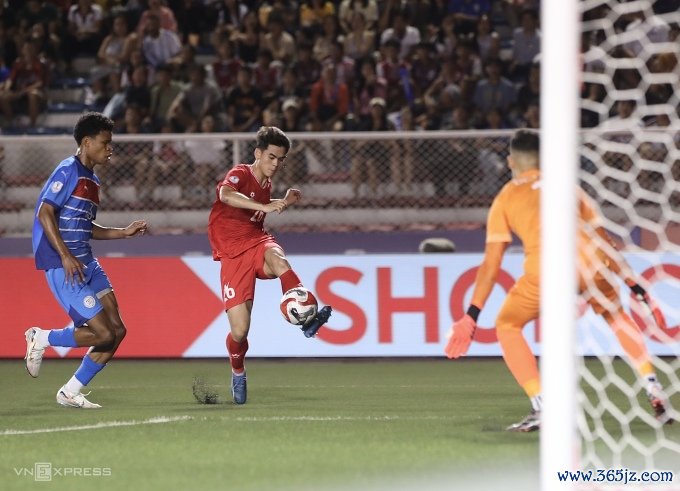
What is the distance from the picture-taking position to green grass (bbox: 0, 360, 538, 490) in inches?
250

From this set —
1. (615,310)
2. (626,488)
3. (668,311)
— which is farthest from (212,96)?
(626,488)

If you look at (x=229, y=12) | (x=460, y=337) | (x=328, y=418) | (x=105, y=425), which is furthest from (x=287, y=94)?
(x=460, y=337)

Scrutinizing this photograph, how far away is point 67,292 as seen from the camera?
9195 millimetres

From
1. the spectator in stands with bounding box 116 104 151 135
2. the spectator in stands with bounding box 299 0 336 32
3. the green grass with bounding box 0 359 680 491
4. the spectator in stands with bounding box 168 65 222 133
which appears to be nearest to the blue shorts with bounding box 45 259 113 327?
the green grass with bounding box 0 359 680 491

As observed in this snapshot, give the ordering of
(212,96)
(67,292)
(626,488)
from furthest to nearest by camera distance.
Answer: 1. (212,96)
2. (67,292)
3. (626,488)

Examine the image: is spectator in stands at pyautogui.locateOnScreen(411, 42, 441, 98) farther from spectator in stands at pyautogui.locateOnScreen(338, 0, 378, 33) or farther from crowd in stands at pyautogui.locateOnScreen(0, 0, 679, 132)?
spectator in stands at pyautogui.locateOnScreen(338, 0, 378, 33)

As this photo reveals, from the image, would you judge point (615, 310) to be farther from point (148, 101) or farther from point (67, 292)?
point (148, 101)

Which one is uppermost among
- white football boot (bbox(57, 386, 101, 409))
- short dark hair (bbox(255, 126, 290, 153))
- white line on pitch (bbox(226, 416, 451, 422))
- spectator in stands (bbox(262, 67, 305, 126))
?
short dark hair (bbox(255, 126, 290, 153))

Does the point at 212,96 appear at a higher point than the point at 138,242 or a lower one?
higher

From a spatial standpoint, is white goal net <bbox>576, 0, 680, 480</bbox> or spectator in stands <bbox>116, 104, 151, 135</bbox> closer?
white goal net <bbox>576, 0, 680, 480</bbox>

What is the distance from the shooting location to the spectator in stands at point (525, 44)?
16.9 m

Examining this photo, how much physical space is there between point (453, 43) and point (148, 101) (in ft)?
14.0

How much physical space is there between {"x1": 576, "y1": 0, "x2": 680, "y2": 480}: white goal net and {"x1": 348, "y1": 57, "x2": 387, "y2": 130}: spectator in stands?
2.75 m

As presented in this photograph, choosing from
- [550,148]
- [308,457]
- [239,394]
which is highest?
[550,148]
